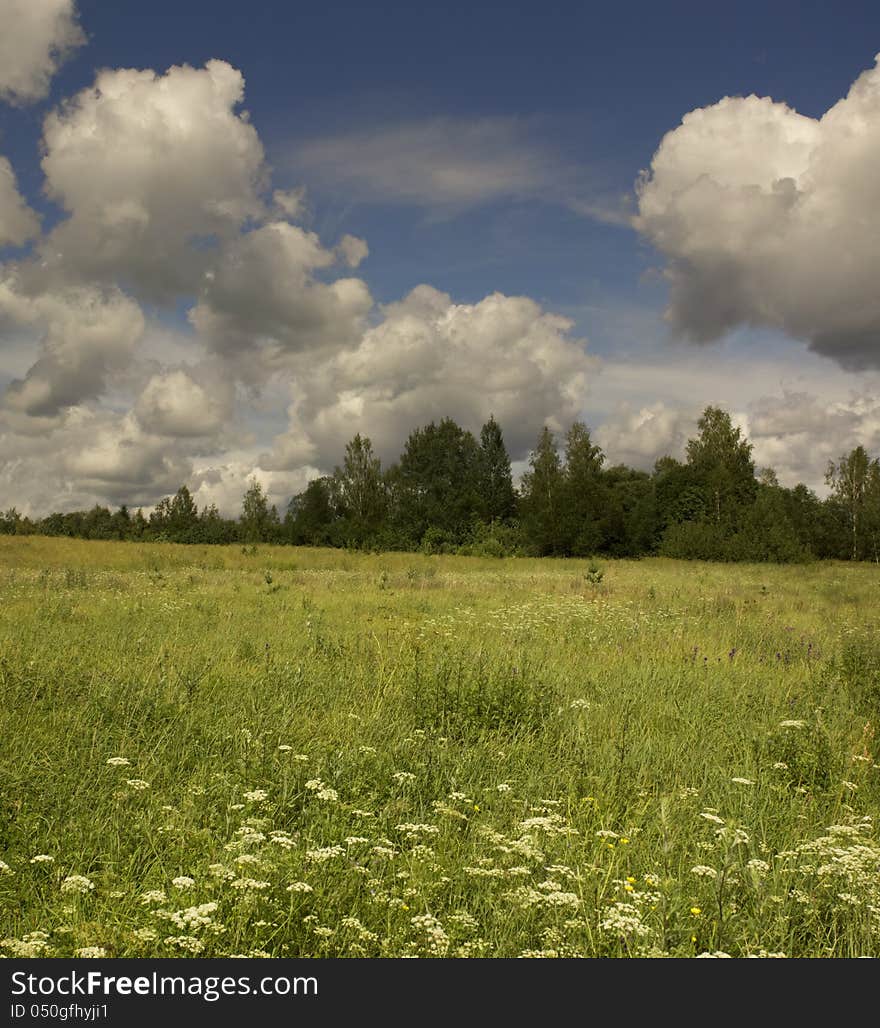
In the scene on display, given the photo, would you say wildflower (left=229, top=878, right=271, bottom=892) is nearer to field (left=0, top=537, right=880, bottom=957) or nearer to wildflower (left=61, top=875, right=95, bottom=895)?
field (left=0, top=537, right=880, bottom=957)

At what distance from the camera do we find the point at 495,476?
69250mm

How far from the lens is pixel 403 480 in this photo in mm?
69812

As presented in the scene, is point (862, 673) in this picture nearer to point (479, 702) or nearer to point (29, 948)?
point (479, 702)

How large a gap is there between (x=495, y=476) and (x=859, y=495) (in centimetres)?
3507

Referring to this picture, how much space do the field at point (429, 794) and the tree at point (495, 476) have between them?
189 ft

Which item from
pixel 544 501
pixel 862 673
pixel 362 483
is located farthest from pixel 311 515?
pixel 862 673

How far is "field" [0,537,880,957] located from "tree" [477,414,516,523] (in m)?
57.6

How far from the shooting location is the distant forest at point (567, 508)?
4809 centimetres

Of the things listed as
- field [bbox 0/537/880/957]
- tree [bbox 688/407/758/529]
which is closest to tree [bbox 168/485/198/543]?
tree [bbox 688/407/758/529]

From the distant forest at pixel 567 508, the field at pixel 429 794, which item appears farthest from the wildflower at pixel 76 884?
the distant forest at pixel 567 508

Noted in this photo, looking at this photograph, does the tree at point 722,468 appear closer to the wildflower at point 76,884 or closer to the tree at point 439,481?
the tree at point 439,481

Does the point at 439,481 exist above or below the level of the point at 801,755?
above

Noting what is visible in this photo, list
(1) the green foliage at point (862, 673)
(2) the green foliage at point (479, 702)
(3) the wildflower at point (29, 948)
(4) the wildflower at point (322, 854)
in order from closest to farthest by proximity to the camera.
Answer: (3) the wildflower at point (29, 948)
(4) the wildflower at point (322, 854)
(2) the green foliage at point (479, 702)
(1) the green foliage at point (862, 673)

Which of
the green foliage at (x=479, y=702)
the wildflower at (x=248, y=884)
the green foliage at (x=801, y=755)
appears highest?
the wildflower at (x=248, y=884)
